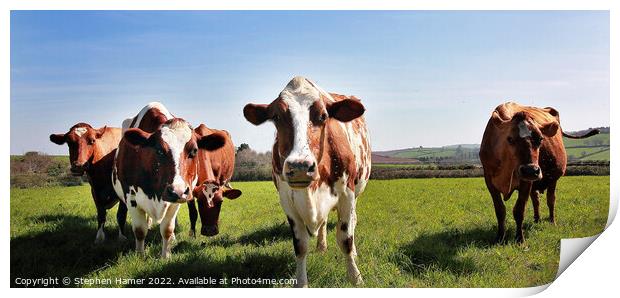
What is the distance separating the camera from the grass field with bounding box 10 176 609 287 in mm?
4496

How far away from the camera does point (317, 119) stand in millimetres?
3939

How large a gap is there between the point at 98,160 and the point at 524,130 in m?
3.59

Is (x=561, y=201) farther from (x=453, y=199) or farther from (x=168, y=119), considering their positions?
(x=168, y=119)

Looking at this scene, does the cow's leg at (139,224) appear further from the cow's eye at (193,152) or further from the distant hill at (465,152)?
the distant hill at (465,152)

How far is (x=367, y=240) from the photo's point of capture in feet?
15.8

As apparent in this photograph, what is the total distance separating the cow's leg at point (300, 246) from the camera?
4.22 meters

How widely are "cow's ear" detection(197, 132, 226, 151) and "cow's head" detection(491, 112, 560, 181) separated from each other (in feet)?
7.37

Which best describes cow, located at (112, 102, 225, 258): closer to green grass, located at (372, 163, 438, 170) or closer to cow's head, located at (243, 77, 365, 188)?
cow's head, located at (243, 77, 365, 188)

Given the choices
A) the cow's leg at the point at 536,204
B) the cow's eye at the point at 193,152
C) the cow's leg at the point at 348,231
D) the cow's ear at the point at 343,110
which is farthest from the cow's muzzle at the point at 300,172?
the cow's leg at the point at 536,204

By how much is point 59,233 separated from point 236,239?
58.1 inches

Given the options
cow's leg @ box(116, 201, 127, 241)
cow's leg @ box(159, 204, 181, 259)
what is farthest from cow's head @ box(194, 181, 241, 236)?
cow's leg @ box(116, 201, 127, 241)

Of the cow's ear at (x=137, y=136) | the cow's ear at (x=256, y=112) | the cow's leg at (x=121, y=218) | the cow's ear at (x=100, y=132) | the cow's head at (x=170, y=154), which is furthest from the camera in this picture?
the cow's leg at (x=121, y=218)

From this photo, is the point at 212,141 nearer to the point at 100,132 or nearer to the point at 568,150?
the point at 100,132
